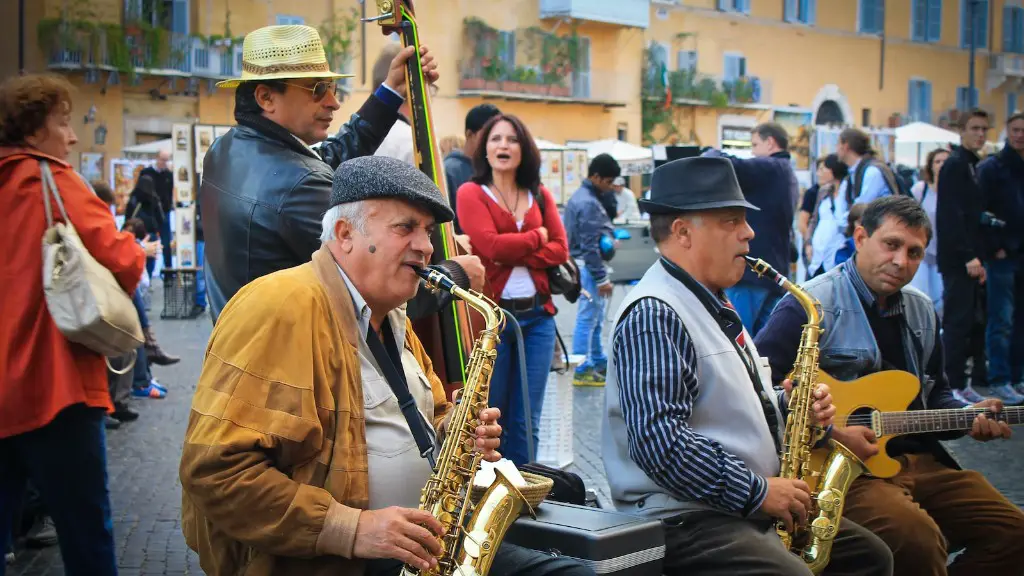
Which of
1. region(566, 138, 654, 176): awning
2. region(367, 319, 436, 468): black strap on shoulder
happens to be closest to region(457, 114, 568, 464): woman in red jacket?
region(367, 319, 436, 468): black strap on shoulder

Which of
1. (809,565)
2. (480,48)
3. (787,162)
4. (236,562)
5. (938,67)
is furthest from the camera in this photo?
(938,67)

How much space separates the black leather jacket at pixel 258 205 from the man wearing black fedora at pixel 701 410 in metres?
0.65

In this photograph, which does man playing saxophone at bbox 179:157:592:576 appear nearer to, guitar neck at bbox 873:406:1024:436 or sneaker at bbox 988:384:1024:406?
guitar neck at bbox 873:406:1024:436

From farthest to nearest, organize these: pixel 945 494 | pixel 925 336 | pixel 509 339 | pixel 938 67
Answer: pixel 938 67, pixel 509 339, pixel 925 336, pixel 945 494

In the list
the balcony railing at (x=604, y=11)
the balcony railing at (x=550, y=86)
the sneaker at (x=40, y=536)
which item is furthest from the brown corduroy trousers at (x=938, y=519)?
the balcony railing at (x=604, y=11)

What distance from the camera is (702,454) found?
2.99 m

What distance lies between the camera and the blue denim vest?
398 cm

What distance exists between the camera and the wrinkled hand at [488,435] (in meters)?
2.75

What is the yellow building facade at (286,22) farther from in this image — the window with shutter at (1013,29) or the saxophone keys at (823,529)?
the saxophone keys at (823,529)

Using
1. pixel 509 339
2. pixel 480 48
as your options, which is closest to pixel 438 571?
pixel 509 339

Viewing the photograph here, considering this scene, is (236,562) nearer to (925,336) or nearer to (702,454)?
(702,454)

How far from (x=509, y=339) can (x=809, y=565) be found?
7.04 feet

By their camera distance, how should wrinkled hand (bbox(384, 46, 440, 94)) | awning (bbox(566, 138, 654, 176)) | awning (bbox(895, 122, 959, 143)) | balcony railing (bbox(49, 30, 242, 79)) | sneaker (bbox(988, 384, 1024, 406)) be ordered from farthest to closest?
awning (bbox(566, 138, 654, 176)) < balcony railing (bbox(49, 30, 242, 79)) < awning (bbox(895, 122, 959, 143)) < sneaker (bbox(988, 384, 1024, 406)) < wrinkled hand (bbox(384, 46, 440, 94))

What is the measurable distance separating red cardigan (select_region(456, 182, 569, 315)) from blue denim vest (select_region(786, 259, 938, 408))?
161 centimetres
